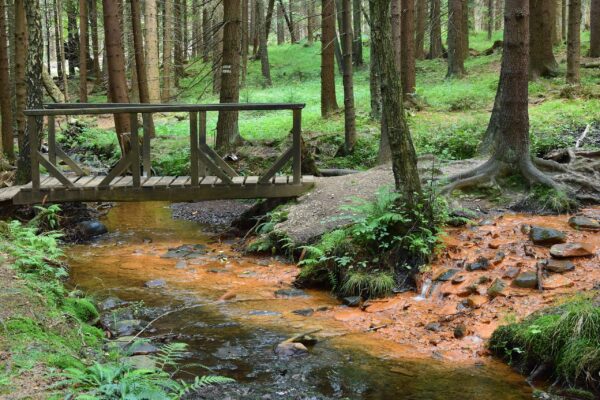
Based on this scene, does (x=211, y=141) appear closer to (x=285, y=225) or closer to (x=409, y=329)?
(x=285, y=225)

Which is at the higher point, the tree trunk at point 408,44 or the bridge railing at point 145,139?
the tree trunk at point 408,44

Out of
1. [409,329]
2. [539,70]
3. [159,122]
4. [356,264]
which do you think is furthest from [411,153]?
[159,122]

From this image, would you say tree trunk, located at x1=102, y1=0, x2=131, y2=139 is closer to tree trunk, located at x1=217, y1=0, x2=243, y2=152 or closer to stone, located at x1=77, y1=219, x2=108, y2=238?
tree trunk, located at x1=217, y1=0, x2=243, y2=152

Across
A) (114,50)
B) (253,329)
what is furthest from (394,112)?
(114,50)

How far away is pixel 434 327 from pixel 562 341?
1620 millimetres

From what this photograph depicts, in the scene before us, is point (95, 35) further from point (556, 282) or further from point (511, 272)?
point (556, 282)

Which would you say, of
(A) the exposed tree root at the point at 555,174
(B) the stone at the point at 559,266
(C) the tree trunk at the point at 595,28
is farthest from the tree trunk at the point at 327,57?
(B) the stone at the point at 559,266

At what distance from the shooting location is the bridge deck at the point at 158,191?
1120 centimetres

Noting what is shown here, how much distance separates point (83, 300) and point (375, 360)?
126 inches

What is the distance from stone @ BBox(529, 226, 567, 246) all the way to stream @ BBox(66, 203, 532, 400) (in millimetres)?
2620

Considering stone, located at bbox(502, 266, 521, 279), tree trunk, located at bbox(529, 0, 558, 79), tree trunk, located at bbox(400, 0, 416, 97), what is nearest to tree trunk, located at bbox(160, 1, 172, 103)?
tree trunk, located at bbox(400, 0, 416, 97)

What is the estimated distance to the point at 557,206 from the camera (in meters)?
9.16

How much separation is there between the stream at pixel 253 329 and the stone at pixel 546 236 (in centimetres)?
262

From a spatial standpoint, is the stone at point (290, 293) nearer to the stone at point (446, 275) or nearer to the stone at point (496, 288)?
the stone at point (446, 275)
